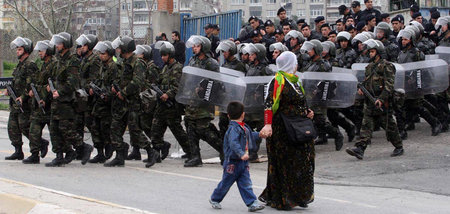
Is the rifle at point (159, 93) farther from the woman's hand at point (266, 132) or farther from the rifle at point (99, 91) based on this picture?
the woman's hand at point (266, 132)

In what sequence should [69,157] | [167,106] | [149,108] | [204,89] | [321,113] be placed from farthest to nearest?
[321,113], [149,108], [167,106], [69,157], [204,89]

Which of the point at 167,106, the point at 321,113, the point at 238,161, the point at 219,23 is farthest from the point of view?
the point at 219,23

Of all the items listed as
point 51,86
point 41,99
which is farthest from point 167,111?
point 41,99

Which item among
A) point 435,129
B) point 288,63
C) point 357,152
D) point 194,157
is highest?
point 288,63

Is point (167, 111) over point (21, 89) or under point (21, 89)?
under

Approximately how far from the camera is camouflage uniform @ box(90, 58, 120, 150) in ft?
37.9

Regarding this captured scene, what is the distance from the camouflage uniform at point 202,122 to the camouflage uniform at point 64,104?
1.76 meters

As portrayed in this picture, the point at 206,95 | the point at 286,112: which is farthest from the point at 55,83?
the point at 286,112

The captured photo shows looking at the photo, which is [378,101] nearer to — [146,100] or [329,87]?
[329,87]

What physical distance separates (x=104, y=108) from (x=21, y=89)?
4.48 ft

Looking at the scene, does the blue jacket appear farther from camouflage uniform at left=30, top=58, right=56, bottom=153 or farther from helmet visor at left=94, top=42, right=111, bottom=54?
camouflage uniform at left=30, top=58, right=56, bottom=153

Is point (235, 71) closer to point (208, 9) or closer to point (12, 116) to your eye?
point (12, 116)

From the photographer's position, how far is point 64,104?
444 inches

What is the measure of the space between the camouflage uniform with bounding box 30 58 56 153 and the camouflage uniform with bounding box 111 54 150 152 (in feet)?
3.38
